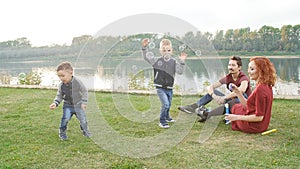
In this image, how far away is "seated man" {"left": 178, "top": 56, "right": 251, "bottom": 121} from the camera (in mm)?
4793

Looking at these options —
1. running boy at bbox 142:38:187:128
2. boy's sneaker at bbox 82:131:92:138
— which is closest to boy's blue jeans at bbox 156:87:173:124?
running boy at bbox 142:38:187:128

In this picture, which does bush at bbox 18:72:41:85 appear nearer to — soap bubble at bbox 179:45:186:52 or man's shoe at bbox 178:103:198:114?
man's shoe at bbox 178:103:198:114

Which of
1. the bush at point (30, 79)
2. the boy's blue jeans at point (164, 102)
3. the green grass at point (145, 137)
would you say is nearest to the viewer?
the green grass at point (145, 137)

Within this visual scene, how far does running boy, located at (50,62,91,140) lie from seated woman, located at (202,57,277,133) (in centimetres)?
191

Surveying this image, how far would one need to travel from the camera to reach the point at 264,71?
13.6 feet

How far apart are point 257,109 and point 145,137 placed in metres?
1.53

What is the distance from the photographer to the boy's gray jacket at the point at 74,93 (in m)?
4.01

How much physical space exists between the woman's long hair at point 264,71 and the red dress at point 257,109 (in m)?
0.07

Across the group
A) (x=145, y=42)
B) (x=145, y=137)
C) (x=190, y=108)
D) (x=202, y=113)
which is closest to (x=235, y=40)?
(x=190, y=108)

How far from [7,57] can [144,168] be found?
1816 centimetres

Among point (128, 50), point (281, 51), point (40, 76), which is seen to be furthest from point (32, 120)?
point (281, 51)

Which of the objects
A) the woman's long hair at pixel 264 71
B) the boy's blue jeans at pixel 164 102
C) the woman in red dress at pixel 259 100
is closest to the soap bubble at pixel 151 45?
the boy's blue jeans at pixel 164 102

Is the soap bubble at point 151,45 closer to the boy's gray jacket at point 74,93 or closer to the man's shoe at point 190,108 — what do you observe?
the boy's gray jacket at point 74,93

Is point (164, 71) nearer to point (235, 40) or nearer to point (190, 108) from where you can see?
point (190, 108)
